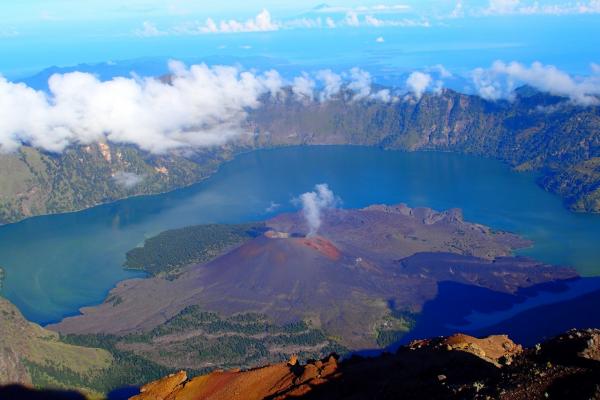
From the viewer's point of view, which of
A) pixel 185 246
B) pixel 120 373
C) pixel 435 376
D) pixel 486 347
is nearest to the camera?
pixel 435 376

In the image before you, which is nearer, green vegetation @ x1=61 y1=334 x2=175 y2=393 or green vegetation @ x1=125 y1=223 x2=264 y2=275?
green vegetation @ x1=61 y1=334 x2=175 y2=393

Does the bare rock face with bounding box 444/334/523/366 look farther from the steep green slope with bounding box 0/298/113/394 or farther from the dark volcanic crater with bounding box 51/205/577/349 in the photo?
the steep green slope with bounding box 0/298/113/394

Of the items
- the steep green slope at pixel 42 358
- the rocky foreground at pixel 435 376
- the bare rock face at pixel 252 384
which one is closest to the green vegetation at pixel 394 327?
the rocky foreground at pixel 435 376

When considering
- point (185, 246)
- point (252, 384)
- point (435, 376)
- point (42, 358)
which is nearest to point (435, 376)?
point (435, 376)

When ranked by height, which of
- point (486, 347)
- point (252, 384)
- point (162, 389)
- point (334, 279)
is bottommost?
point (334, 279)

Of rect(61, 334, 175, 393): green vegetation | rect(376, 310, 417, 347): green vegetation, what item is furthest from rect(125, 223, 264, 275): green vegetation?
rect(376, 310, 417, 347): green vegetation

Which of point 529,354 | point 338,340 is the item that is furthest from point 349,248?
point 529,354

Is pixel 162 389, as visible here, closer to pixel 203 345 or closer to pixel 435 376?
pixel 435 376
